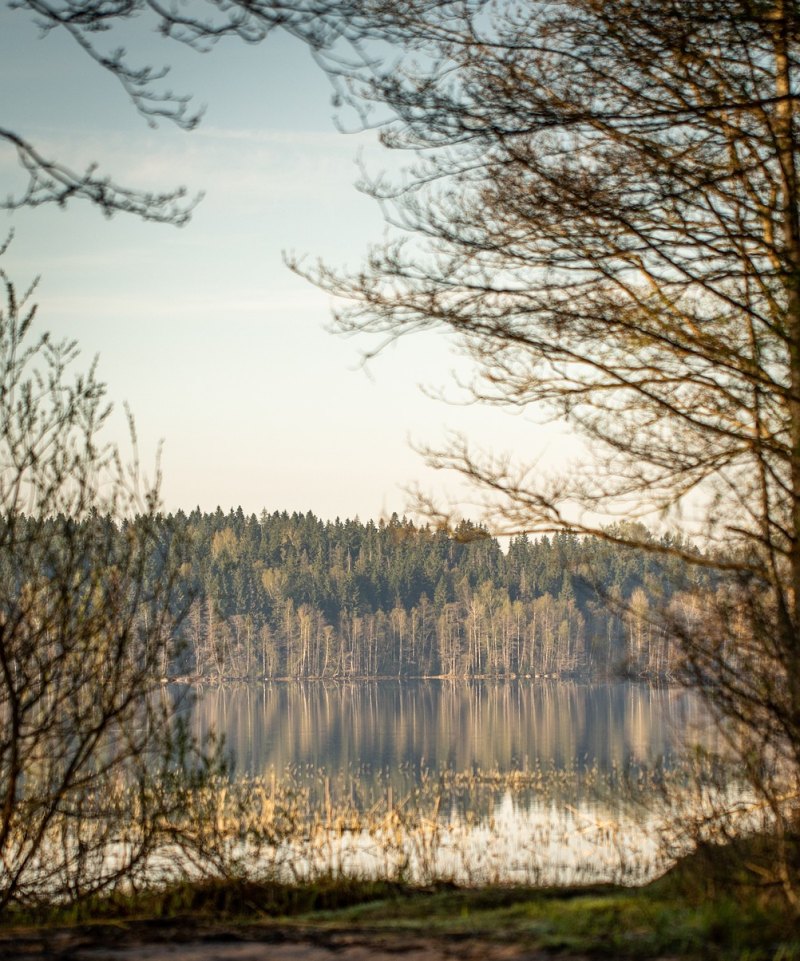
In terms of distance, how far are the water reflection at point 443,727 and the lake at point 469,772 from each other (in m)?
0.09

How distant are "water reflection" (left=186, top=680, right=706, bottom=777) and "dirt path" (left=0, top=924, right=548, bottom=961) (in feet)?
7.02

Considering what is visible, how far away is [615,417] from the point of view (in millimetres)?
9531

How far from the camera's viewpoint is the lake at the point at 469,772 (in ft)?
39.0

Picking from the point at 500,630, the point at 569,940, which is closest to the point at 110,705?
the point at 569,940

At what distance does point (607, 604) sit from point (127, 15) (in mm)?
4506

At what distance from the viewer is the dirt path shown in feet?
17.9

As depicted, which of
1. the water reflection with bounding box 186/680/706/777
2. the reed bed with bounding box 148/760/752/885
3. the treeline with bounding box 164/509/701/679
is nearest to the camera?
the reed bed with bounding box 148/760/752/885

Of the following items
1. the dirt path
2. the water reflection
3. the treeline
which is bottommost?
the water reflection

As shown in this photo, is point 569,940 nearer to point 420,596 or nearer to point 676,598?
point 676,598

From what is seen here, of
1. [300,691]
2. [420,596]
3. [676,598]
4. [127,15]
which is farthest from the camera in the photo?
[420,596]

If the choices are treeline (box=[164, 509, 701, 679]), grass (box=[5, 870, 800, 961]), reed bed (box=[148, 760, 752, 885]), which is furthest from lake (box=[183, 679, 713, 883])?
treeline (box=[164, 509, 701, 679])

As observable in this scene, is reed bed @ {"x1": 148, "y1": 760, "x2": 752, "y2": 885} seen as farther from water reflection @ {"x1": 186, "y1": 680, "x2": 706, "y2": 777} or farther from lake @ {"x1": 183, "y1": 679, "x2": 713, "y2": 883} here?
water reflection @ {"x1": 186, "y1": 680, "x2": 706, "y2": 777}

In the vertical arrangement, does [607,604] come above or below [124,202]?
below

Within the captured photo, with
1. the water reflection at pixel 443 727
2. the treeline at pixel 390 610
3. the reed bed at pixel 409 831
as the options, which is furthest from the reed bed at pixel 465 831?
the treeline at pixel 390 610
